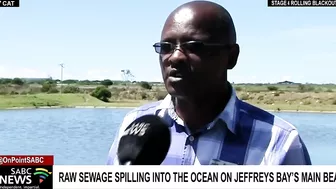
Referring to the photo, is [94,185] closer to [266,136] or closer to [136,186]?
[136,186]

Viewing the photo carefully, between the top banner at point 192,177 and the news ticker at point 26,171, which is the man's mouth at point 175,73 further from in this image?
the news ticker at point 26,171

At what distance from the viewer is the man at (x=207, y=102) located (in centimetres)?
220

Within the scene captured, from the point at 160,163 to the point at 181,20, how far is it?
67 centimetres

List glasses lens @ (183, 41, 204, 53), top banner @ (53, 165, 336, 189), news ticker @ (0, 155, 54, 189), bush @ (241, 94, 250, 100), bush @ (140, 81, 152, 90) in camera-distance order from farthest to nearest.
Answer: news ticker @ (0, 155, 54, 189) → bush @ (140, 81, 152, 90) → bush @ (241, 94, 250, 100) → top banner @ (53, 165, 336, 189) → glasses lens @ (183, 41, 204, 53)

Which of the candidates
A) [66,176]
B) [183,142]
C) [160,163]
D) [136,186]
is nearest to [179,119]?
[183,142]

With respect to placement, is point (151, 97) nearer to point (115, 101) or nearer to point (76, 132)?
point (115, 101)

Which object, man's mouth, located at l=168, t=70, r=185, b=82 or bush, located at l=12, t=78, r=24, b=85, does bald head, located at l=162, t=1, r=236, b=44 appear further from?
bush, located at l=12, t=78, r=24, b=85

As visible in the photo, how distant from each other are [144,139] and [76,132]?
806 millimetres

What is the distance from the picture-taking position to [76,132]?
2.95 meters

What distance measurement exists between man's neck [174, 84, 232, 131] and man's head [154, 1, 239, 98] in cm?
2

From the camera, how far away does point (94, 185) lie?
277 cm

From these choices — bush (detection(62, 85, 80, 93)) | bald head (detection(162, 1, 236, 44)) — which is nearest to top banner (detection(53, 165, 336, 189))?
bush (detection(62, 85, 80, 93))

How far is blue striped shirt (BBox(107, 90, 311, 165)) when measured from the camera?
7.14ft

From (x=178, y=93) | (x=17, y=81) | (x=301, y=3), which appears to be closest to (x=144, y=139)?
(x=178, y=93)
